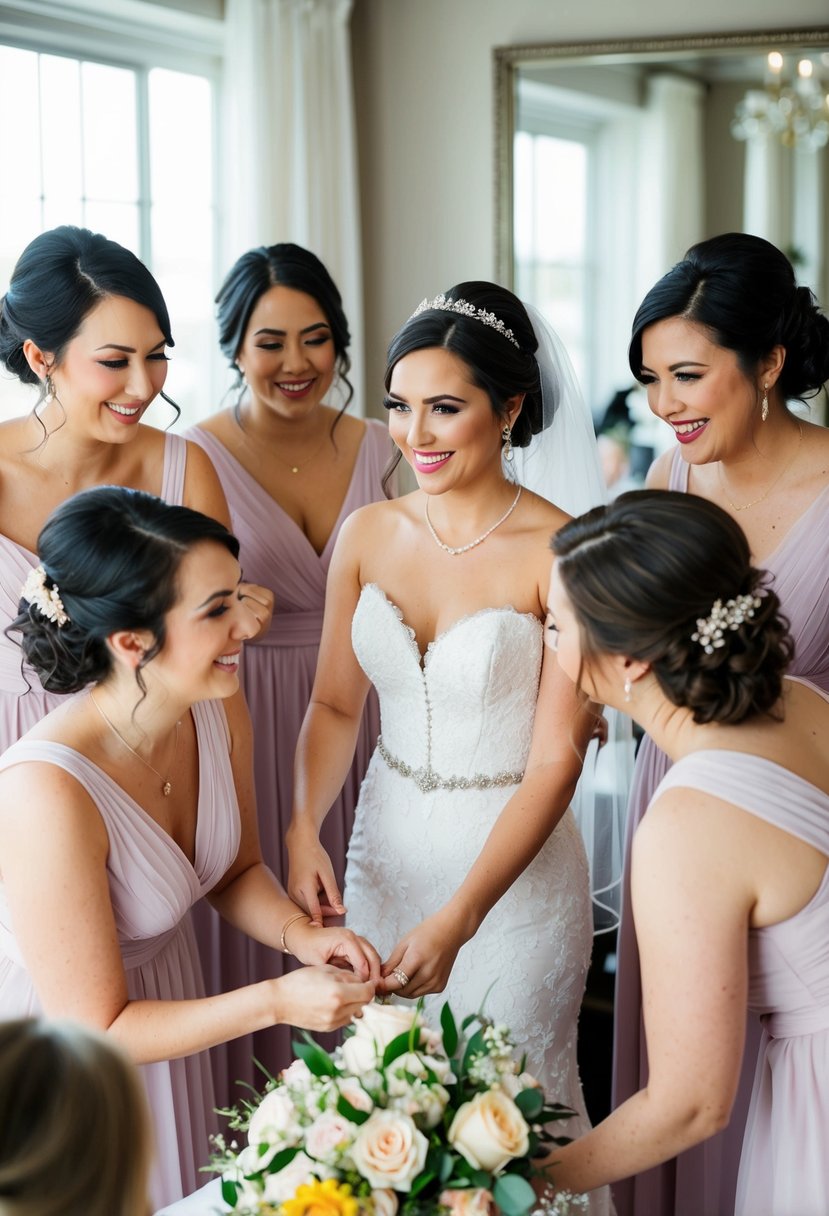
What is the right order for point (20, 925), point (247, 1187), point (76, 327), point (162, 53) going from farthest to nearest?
point (162, 53)
point (76, 327)
point (20, 925)
point (247, 1187)

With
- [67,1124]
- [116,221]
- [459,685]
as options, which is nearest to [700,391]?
[459,685]

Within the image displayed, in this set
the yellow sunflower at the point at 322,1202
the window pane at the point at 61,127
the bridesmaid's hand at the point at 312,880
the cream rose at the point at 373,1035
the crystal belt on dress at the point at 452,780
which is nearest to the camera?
the yellow sunflower at the point at 322,1202

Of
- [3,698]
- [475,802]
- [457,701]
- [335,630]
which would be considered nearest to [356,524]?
[335,630]

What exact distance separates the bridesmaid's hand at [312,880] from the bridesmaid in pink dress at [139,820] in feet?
0.23

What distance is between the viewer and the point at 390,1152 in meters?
1.36

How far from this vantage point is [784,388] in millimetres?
2688

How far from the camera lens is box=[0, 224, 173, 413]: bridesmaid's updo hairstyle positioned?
8.34 ft

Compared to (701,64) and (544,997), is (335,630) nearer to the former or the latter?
(544,997)

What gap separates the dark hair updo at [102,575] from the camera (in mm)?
Result: 1942

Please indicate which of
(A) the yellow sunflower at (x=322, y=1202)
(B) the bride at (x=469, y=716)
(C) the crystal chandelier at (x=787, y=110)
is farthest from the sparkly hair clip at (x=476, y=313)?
(C) the crystal chandelier at (x=787, y=110)

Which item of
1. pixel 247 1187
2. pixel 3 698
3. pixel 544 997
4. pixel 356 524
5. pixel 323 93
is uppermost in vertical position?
pixel 323 93

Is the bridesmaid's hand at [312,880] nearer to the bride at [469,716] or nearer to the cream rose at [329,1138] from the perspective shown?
the bride at [469,716]

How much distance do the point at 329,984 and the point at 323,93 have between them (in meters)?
3.92

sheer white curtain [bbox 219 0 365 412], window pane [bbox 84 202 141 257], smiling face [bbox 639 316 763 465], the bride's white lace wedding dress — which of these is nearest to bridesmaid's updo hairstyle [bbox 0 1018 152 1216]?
the bride's white lace wedding dress
